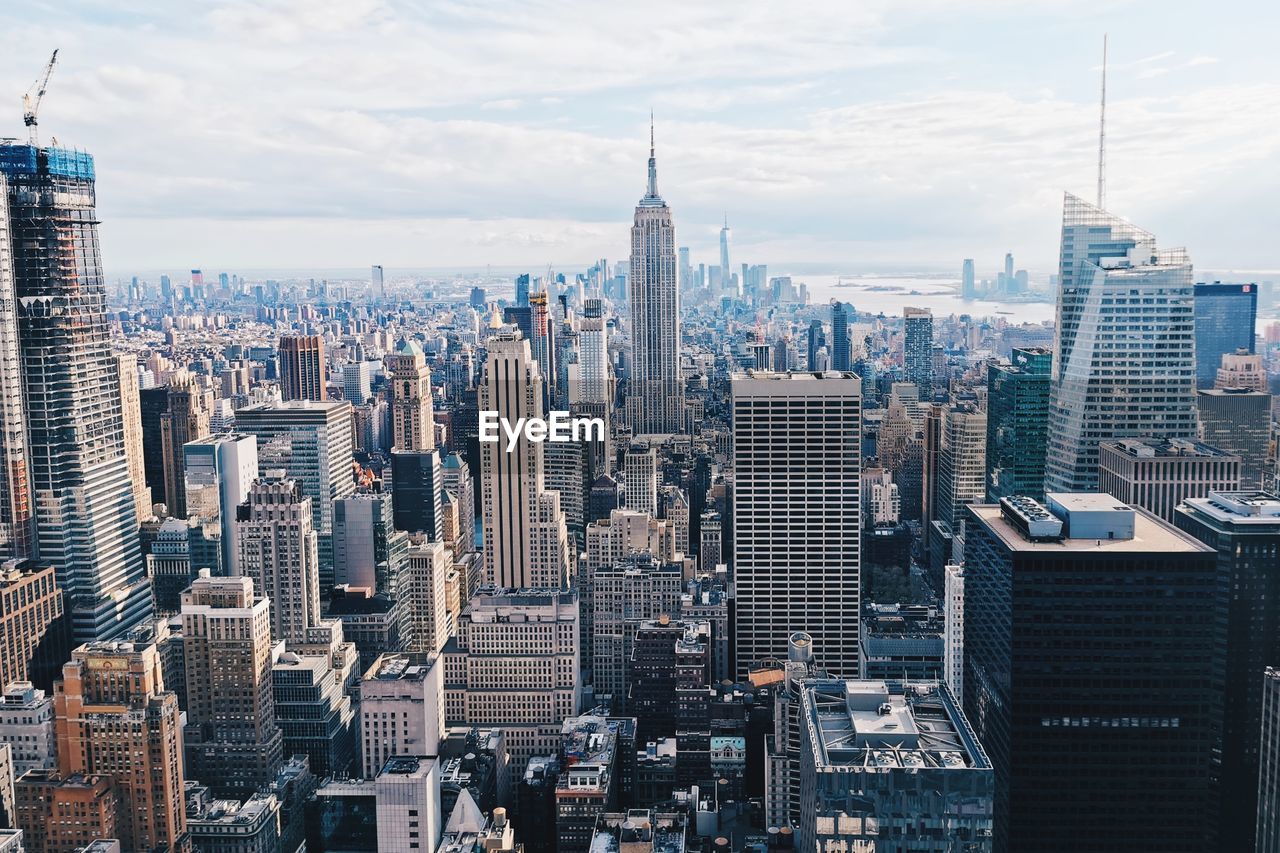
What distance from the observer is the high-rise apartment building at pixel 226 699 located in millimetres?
16922

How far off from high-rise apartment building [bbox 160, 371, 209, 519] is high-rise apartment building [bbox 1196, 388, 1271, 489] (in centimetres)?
2114

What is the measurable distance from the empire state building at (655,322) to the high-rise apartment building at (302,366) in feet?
34.5

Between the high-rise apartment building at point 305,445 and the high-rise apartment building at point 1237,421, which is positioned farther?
the high-rise apartment building at point 305,445

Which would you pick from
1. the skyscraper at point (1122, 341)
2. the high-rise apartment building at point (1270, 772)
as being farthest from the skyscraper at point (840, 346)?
the high-rise apartment building at point (1270, 772)

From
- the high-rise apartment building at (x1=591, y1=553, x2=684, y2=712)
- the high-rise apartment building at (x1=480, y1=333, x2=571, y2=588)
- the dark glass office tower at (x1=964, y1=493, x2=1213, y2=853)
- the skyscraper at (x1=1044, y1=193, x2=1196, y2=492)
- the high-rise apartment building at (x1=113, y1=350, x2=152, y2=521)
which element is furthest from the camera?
the high-rise apartment building at (x1=113, y1=350, x2=152, y2=521)

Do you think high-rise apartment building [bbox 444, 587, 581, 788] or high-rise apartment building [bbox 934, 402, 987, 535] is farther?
high-rise apartment building [bbox 934, 402, 987, 535]

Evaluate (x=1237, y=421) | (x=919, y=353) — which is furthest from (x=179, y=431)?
(x=1237, y=421)

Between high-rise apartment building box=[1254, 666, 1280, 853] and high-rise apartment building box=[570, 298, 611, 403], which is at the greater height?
high-rise apartment building box=[570, 298, 611, 403]

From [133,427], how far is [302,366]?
33.6 feet

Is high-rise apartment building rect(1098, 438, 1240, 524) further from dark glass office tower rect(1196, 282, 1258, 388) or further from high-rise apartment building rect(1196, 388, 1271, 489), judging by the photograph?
dark glass office tower rect(1196, 282, 1258, 388)

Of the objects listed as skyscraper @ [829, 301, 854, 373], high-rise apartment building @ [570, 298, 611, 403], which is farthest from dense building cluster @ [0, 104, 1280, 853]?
high-rise apartment building @ [570, 298, 611, 403]

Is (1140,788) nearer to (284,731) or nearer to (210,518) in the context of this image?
(284,731)

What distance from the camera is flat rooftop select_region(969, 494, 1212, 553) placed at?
1186 centimetres

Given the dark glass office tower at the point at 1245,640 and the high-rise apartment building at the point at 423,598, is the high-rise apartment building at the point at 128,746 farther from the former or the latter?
the dark glass office tower at the point at 1245,640
